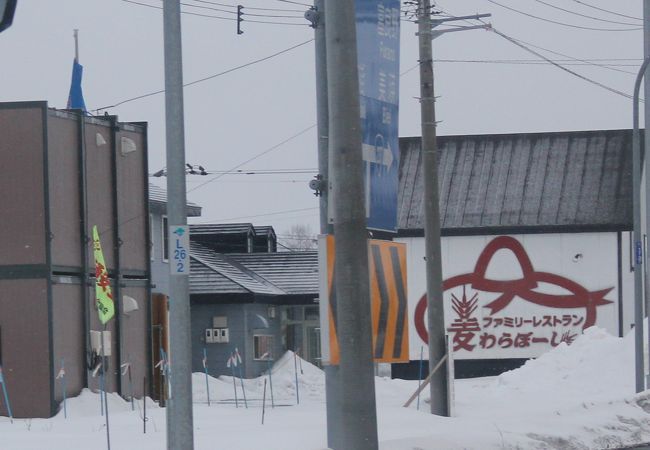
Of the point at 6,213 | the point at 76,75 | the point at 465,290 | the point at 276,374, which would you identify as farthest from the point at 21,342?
the point at 465,290

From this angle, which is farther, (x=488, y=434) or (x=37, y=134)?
(x=37, y=134)

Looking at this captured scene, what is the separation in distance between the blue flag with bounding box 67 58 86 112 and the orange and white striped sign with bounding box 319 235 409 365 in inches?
658

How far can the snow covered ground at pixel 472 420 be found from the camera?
56.6 feet

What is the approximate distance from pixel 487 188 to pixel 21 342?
849 inches

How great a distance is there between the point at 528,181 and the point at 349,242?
3112 cm

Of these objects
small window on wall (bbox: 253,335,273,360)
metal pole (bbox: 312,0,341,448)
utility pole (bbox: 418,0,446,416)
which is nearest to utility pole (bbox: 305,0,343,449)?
metal pole (bbox: 312,0,341,448)

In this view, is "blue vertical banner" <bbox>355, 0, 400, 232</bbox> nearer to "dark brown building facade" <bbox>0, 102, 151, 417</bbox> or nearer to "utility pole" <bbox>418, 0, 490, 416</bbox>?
"utility pole" <bbox>418, 0, 490, 416</bbox>

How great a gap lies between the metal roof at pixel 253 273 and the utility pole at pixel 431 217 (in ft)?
64.4

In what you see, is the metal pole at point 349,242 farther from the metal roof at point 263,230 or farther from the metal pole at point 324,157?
the metal roof at point 263,230

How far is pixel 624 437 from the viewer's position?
2044cm

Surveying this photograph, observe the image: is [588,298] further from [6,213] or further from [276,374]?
[6,213]

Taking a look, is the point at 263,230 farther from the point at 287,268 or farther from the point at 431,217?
the point at 431,217

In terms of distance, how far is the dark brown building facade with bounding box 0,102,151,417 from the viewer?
991 inches

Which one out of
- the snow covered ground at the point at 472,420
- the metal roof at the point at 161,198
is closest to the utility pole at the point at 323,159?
the snow covered ground at the point at 472,420
